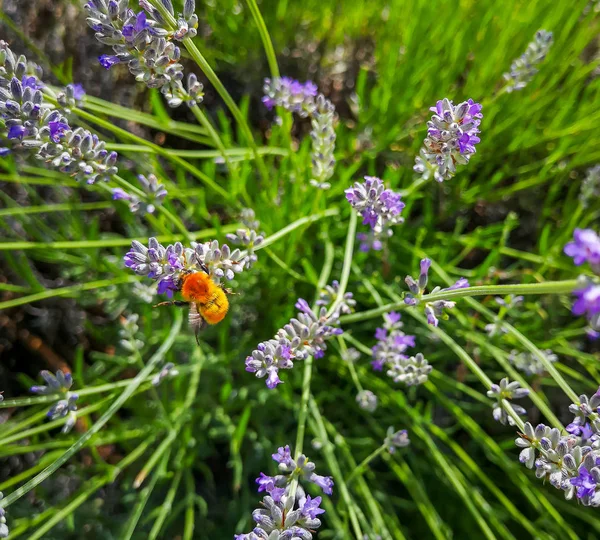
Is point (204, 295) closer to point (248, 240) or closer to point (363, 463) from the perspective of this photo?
point (248, 240)

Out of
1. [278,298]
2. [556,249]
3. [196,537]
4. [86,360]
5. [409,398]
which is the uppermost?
[556,249]

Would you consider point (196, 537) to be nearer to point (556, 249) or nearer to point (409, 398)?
point (409, 398)

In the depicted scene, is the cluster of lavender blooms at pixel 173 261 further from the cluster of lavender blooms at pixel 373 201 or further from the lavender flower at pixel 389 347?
the lavender flower at pixel 389 347

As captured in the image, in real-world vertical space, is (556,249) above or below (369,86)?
below

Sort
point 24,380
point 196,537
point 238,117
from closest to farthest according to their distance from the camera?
point 238,117
point 24,380
point 196,537

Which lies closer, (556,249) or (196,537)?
(556,249)

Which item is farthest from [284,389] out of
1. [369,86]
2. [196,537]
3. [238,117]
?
[369,86]
